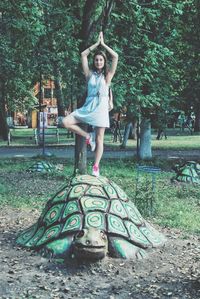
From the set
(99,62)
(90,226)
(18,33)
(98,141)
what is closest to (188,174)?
(18,33)

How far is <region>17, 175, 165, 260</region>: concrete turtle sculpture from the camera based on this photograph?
6.50 m

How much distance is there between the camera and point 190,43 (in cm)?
1941

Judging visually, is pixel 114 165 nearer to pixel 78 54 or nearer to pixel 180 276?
pixel 78 54

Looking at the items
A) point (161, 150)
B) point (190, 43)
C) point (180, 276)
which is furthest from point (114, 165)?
point (180, 276)

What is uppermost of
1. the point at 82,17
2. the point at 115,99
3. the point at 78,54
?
the point at 82,17

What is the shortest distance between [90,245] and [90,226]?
415 millimetres

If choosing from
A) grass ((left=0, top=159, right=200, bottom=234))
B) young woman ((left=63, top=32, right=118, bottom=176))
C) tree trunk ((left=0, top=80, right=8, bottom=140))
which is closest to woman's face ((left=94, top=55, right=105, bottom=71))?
young woman ((left=63, top=32, right=118, bottom=176))

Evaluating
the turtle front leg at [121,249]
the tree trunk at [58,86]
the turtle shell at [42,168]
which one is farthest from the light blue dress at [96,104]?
the turtle shell at [42,168]

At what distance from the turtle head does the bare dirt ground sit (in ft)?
0.58

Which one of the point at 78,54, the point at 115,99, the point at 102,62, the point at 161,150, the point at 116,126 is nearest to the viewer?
the point at 102,62

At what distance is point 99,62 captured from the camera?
7.57 m

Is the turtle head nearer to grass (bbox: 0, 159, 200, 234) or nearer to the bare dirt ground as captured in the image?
the bare dirt ground

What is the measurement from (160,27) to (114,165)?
4.68m

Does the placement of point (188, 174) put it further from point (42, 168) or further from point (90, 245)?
point (90, 245)
